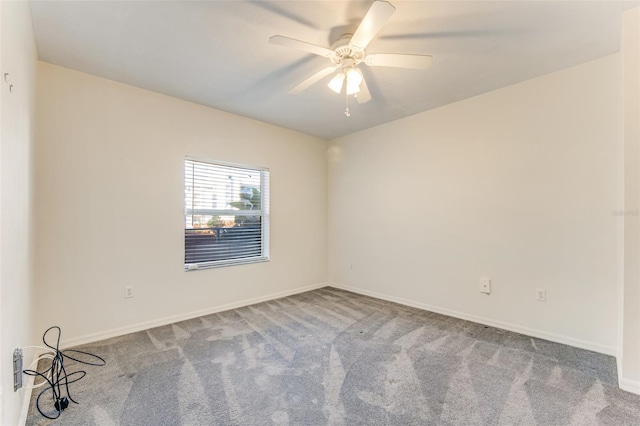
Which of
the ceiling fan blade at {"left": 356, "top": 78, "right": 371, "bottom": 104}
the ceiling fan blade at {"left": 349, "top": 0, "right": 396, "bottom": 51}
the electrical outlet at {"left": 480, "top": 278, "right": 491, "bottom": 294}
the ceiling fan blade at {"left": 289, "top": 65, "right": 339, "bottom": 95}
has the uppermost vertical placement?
the ceiling fan blade at {"left": 349, "top": 0, "right": 396, "bottom": 51}

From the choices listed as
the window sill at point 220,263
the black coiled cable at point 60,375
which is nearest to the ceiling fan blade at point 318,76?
the window sill at point 220,263

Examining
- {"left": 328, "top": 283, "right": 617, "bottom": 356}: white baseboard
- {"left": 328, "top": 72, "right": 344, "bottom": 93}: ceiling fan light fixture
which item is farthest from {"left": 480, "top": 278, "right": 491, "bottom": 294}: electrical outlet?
{"left": 328, "top": 72, "right": 344, "bottom": 93}: ceiling fan light fixture

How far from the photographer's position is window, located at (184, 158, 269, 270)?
3277mm

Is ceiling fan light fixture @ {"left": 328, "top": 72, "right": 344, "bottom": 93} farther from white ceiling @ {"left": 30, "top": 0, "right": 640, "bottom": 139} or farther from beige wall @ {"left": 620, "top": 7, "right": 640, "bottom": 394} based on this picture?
beige wall @ {"left": 620, "top": 7, "right": 640, "bottom": 394}

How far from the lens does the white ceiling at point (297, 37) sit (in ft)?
5.83

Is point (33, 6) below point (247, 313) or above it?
above

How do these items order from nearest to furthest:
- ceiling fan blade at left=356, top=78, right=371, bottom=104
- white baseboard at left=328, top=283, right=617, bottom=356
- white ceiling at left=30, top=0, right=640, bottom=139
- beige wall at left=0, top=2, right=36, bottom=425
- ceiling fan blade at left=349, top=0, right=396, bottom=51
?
beige wall at left=0, top=2, right=36, bottom=425
ceiling fan blade at left=349, top=0, right=396, bottom=51
white ceiling at left=30, top=0, right=640, bottom=139
ceiling fan blade at left=356, top=78, right=371, bottom=104
white baseboard at left=328, top=283, right=617, bottom=356

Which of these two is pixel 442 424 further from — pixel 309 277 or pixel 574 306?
pixel 309 277

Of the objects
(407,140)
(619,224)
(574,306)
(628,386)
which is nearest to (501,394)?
(628,386)

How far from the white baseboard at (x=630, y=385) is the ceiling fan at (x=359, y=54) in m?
2.46

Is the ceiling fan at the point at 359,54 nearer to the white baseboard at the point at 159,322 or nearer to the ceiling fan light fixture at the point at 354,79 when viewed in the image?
the ceiling fan light fixture at the point at 354,79

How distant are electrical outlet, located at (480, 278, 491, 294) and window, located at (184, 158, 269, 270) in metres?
2.66

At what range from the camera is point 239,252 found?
3734 mm

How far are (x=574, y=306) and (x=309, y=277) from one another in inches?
123
